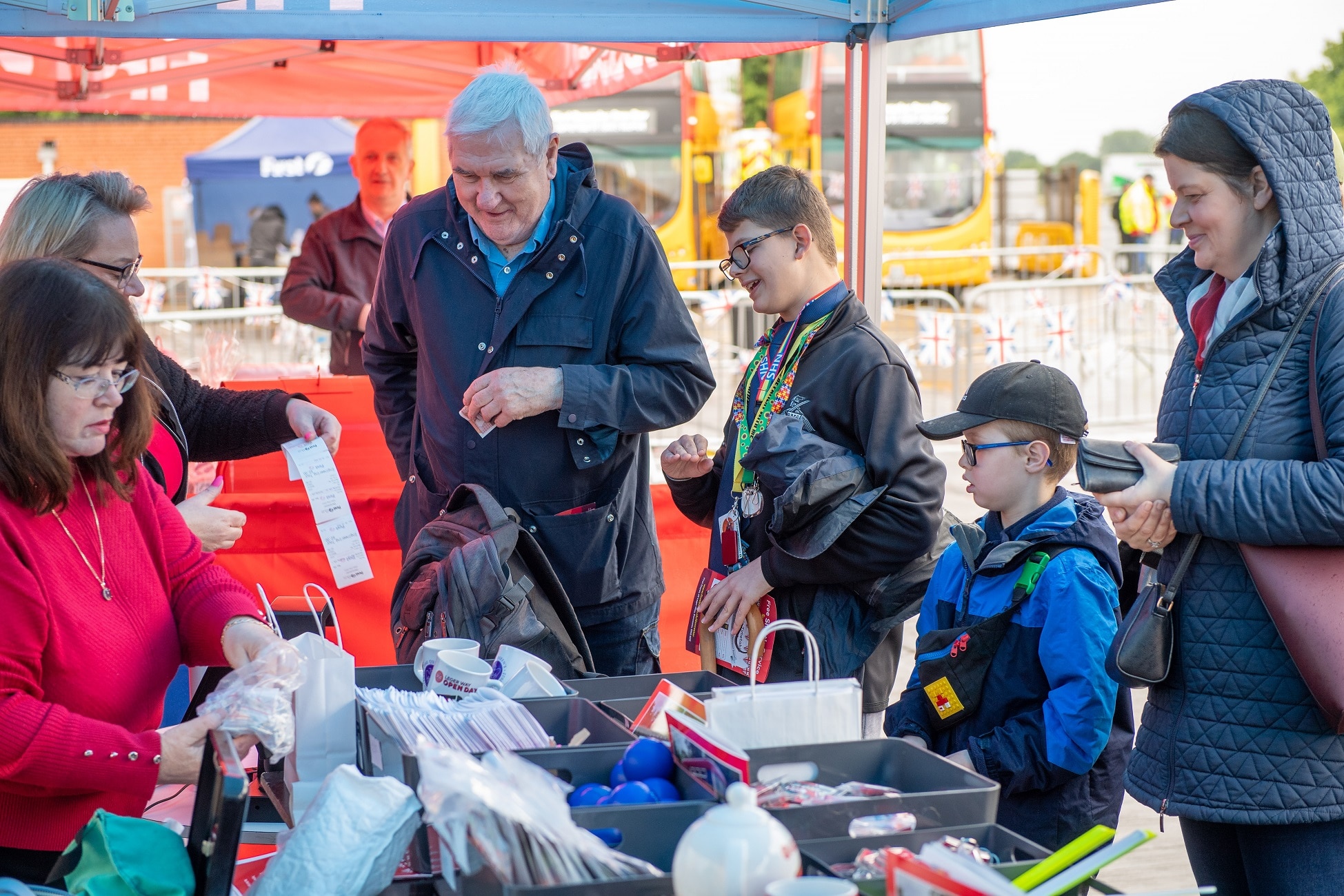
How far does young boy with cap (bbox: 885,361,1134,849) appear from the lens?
2.03 meters

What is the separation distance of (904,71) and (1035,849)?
17.0m

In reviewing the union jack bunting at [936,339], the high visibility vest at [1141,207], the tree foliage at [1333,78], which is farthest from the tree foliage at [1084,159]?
the union jack bunting at [936,339]

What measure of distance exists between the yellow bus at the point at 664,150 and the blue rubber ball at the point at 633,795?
51.5 ft

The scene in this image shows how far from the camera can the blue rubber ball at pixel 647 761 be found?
1490 mm

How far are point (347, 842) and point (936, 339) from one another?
25.3 feet

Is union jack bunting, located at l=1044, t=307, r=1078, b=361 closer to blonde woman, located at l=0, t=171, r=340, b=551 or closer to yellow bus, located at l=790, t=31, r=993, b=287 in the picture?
blonde woman, located at l=0, t=171, r=340, b=551

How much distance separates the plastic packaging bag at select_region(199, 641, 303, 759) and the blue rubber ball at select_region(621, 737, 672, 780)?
17.5 inches

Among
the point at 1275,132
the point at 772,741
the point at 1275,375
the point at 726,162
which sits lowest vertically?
the point at 772,741

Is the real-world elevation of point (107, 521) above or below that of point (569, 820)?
above

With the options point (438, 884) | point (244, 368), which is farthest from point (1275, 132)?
point (244, 368)

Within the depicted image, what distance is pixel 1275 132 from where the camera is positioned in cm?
177

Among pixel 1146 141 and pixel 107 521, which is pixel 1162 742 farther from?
pixel 1146 141

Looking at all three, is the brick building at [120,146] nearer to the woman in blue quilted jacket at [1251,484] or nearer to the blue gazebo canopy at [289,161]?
the blue gazebo canopy at [289,161]

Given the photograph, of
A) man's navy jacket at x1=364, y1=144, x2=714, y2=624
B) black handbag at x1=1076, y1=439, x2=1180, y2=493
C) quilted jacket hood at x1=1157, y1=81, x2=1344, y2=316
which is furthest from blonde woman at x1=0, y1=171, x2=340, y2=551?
quilted jacket hood at x1=1157, y1=81, x2=1344, y2=316
